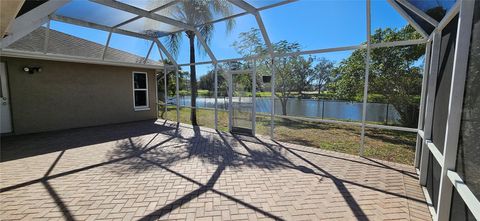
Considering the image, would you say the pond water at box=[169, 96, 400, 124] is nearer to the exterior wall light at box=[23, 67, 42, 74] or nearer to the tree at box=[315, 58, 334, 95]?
the tree at box=[315, 58, 334, 95]

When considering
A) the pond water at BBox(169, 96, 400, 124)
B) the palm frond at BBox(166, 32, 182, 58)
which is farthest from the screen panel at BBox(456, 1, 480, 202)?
the palm frond at BBox(166, 32, 182, 58)

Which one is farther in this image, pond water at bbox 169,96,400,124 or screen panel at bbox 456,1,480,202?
pond water at bbox 169,96,400,124

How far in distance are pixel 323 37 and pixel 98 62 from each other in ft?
26.6

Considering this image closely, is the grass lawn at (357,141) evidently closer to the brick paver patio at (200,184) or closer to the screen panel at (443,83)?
the brick paver patio at (200,184)

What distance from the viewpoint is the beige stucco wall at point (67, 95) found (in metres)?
6.90

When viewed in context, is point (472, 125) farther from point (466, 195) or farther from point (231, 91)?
point (231, 91)

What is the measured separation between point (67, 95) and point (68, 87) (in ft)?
0.96

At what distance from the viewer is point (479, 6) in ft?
5.54

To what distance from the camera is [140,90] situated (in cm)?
1012

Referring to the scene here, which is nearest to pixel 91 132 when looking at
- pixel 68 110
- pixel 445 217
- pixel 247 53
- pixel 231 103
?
pixel 68 110

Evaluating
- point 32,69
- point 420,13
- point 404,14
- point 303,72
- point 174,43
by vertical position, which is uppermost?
point 174,43

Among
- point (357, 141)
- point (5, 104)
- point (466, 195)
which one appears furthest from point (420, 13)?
point (5, 104)

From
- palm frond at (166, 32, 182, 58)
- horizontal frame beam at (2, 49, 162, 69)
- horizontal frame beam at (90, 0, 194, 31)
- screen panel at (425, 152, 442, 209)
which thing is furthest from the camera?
palm frond at (166, 32, 182, 58)

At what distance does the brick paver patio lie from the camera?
269 cm
